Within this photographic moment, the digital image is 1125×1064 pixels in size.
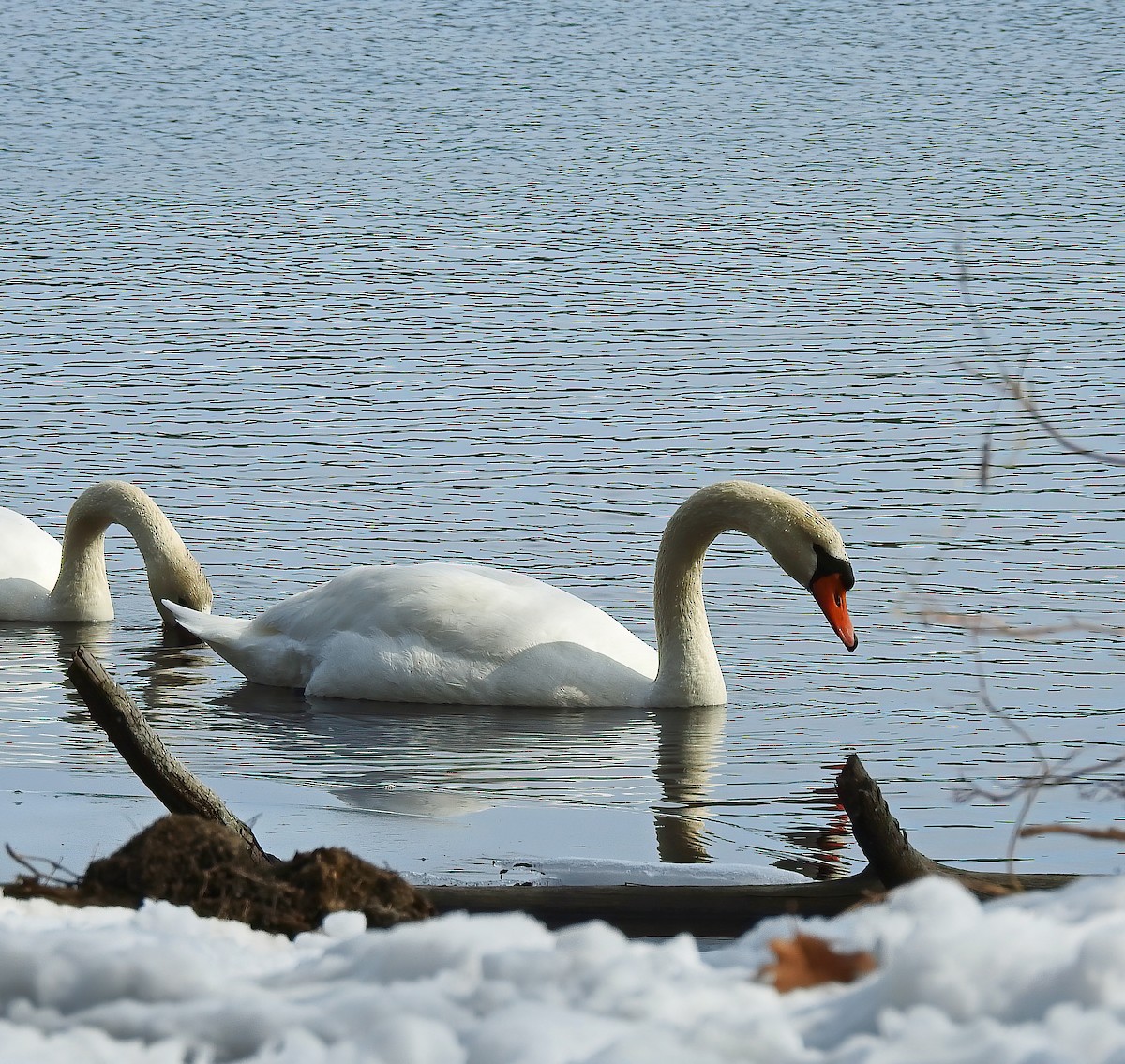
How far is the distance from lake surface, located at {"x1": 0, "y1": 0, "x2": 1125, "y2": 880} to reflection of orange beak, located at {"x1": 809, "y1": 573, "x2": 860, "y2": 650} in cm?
27

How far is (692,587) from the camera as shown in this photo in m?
9.71

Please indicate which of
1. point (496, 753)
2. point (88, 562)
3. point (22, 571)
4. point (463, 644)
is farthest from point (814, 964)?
point (22, 571)

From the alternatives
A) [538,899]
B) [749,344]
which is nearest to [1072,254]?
[749,344]

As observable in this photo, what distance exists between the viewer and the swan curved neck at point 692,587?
9.45 meters

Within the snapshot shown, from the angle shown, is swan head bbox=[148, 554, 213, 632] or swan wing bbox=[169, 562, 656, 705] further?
swan head bbox=[148, 554, 213, 632]

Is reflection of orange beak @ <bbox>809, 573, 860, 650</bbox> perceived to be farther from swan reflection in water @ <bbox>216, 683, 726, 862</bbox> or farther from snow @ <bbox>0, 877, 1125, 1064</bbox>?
snow @ <bbox>0, 877, 1125, 1064</bbox>

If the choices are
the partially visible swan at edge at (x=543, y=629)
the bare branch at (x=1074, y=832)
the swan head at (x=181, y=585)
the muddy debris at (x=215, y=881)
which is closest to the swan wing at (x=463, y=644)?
the partially visible swan at edge at (x=543, y=629)

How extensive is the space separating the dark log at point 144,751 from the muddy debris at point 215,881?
0.69 meters

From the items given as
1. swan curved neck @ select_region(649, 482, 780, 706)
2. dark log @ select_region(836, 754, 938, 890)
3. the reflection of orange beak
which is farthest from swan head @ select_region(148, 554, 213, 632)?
dark log @ select_region(836, 754, 938, 890)

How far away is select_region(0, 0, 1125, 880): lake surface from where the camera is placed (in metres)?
8.20

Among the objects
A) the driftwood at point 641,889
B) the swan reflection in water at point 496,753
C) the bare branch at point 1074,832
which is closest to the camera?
the bare branch at point 1074,832

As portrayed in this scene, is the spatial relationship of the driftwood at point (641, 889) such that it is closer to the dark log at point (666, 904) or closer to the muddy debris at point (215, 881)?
the dark log at point (666, 904)

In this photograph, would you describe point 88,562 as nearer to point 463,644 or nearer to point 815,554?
point 463,644

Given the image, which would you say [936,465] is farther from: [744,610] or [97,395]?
[97,395]
